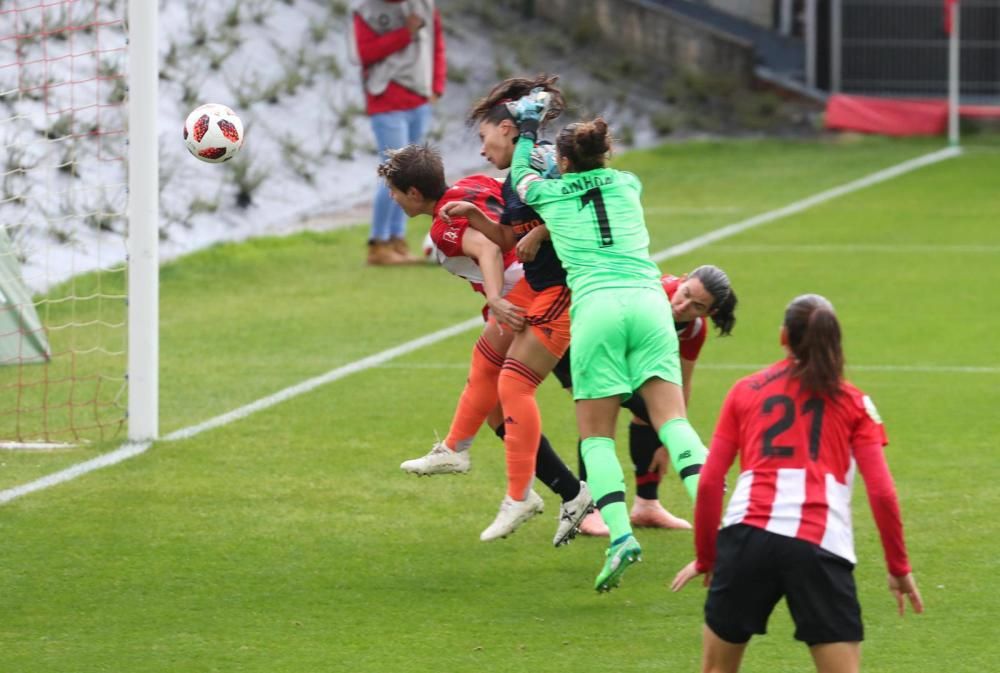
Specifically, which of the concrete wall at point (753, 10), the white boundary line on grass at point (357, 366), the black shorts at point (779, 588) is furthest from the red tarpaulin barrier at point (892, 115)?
the black shorts at point (779, 588)

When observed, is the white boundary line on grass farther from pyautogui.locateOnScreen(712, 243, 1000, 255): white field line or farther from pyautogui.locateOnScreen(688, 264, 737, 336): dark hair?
pyautogui.locateOnScreen(688, 264, 737, 336): dark hair

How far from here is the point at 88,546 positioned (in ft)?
22.3

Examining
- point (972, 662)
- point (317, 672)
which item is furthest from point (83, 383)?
point (972, 662)

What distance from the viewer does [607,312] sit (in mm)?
5910

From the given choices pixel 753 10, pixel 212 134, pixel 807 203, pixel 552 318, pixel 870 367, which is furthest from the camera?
pixel 753 10

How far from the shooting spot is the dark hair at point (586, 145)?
6.04m

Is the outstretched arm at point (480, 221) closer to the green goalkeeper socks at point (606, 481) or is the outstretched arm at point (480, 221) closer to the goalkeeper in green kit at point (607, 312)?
the goalkeeper in green kit at point (607, 312)

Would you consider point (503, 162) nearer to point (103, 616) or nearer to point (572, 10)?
point (103, 616)

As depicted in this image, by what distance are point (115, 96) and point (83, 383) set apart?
24.3 ft

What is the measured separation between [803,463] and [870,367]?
6146mm

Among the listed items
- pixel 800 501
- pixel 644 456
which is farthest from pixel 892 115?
pixel 800 501

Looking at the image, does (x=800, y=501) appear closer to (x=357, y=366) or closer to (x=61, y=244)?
(x=357, y=366)

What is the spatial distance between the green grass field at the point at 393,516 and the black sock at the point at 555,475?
0.24 metres

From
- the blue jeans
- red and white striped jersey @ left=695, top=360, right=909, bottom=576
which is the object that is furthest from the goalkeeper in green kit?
the blue jeans
